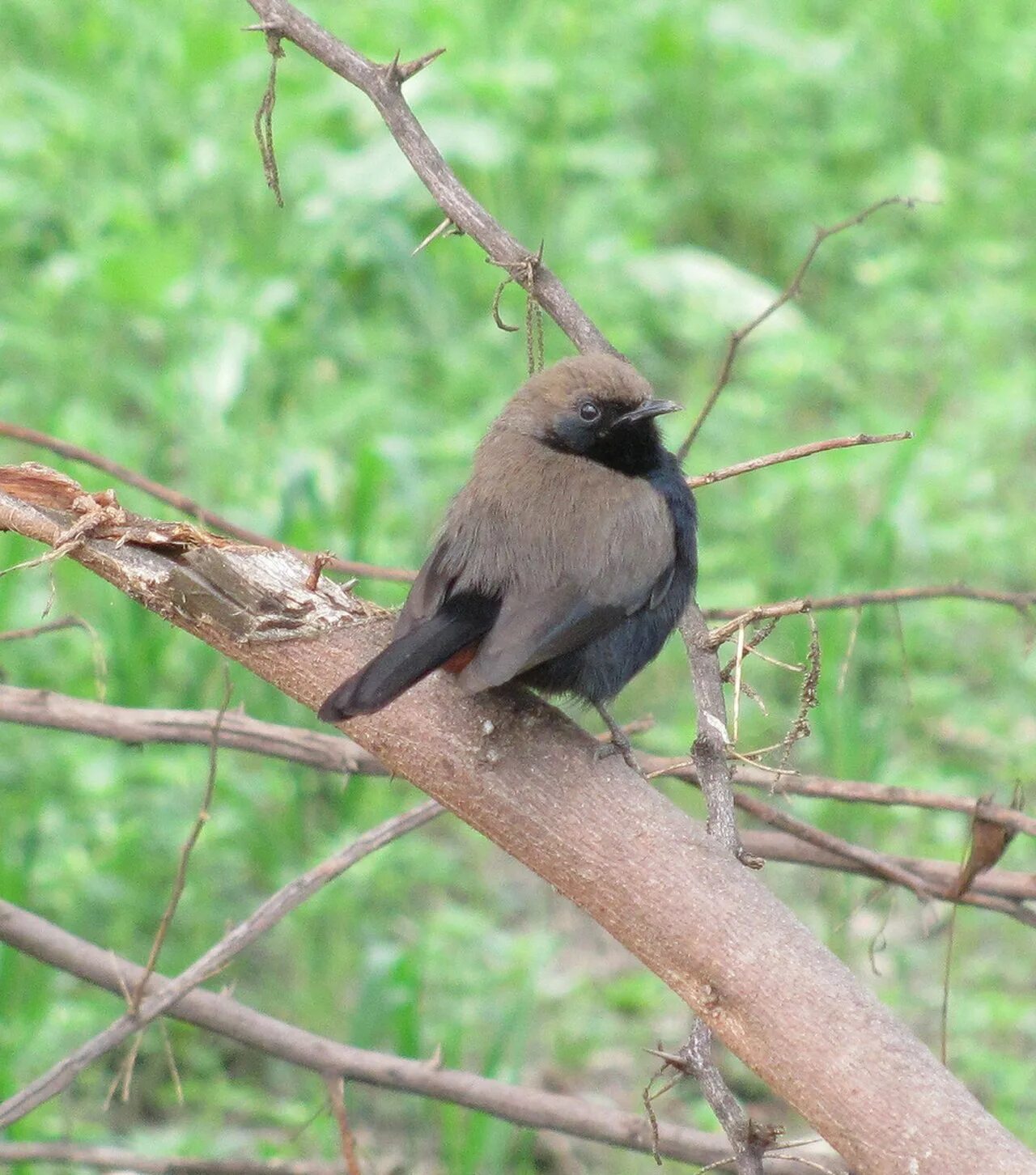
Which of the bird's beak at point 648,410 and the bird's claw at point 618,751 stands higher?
the bird's beak at point 648,410

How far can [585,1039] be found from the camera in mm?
4543

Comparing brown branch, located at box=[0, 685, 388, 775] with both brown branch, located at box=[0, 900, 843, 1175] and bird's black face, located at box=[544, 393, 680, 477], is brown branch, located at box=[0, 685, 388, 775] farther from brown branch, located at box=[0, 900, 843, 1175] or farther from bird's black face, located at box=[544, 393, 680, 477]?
bird's black face, located at box=[544, 393, 680, 477]

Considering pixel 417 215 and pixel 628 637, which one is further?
pixel 417 215

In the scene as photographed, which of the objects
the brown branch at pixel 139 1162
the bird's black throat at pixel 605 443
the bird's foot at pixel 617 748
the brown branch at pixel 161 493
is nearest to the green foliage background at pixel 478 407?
the brown branch at pixel 139 1162

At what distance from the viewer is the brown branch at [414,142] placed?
268 cm

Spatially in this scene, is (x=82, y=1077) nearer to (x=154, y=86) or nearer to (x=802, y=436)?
(x=802, y=436)

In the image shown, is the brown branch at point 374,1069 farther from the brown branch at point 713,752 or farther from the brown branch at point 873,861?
the brown branch at point 713,752

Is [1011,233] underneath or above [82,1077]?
above

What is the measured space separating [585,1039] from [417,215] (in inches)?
154

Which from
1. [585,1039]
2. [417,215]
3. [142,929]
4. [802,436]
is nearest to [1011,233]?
[802,436]

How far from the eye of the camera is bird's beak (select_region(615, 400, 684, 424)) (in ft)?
10.5

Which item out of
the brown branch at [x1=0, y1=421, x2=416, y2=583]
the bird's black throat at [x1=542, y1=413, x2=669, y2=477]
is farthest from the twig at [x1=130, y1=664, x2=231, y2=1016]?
the bird's black throat at [x1=542, y1=413, x2=669, y2=477]

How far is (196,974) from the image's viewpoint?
8.70 feet

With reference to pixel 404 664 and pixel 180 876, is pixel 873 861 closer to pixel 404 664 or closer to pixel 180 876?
pixel 404 664
